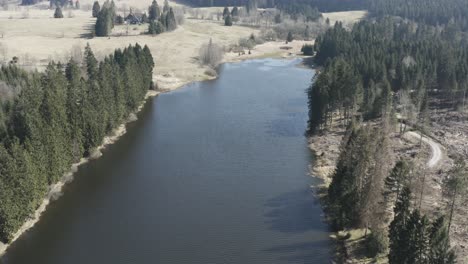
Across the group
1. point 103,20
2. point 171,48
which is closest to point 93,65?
point 171,48

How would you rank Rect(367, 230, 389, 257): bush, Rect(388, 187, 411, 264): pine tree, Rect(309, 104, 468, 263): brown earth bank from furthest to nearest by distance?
Rect(309, 104, 468, 263): brown earth bank → Rect(367, 230, 389, 257): bush → Rect(388, 187, 411, 264): pine tree

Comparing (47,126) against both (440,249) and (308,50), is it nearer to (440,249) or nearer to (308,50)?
(440,249)

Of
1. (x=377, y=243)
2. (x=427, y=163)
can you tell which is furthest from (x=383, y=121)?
(x=377, y=243)

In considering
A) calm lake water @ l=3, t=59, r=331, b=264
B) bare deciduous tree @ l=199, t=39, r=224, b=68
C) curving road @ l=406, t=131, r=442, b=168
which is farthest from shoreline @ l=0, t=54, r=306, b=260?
curving road @ l=406, t=131, r=442, b=168

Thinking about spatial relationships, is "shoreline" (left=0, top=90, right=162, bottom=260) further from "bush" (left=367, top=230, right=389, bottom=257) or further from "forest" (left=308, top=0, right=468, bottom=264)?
"bush" (left=367, top=230, right=389, bottom=257)

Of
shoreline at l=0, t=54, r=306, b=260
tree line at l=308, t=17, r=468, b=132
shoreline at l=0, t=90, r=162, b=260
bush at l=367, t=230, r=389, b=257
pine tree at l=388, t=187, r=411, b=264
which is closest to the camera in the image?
pine tree at l=388, t=187, r=411, b=264

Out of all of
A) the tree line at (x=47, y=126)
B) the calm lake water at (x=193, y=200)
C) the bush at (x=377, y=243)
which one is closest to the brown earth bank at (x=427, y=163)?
the bush at (x=377, y=243)

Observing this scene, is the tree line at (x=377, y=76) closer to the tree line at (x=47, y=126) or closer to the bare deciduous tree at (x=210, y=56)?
the bare deciduous tree at (x=210, y=56)
